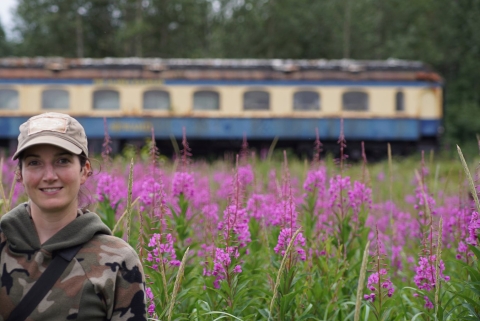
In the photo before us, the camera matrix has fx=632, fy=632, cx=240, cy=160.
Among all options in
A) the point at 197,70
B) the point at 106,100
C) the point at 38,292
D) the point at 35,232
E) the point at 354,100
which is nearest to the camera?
the point at 38,292

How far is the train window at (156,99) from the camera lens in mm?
17766

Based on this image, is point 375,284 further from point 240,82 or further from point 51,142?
point 240,82

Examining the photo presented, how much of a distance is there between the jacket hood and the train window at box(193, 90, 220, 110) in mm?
15494

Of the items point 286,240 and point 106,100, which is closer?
point 286,240

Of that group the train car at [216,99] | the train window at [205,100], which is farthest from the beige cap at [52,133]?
the train window at [205,100]

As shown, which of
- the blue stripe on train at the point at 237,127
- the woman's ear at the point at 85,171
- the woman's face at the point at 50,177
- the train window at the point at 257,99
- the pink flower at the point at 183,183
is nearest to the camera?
the woman's face at the point at 50,177

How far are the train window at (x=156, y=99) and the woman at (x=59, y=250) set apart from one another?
1553 cm

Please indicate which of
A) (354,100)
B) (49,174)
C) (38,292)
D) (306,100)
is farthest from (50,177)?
Result: (354,100)

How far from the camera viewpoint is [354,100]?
59.2ft

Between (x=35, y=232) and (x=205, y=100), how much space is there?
1562 cm

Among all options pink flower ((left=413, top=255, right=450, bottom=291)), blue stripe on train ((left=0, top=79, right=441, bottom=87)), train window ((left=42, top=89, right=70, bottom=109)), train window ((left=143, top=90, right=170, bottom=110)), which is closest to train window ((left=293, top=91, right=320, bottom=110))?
blue stripe on train ((left=0, top=79, right=441, bottom=87))

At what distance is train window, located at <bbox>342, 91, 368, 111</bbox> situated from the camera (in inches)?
709

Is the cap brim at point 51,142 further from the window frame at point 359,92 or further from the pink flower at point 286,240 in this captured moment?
the window frame at point 359,92

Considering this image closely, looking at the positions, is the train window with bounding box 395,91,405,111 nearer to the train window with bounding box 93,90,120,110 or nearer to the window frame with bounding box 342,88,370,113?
the window frame with bounding box 342,88,370,113
